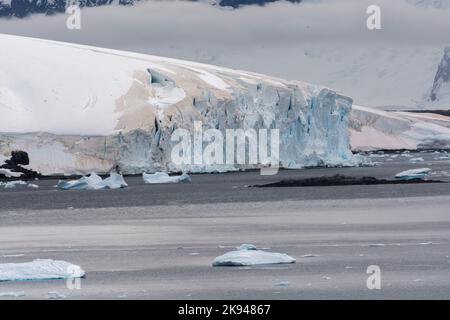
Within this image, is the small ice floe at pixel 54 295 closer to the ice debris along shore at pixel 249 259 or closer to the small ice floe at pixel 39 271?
the small ice floe at pixel 39 271

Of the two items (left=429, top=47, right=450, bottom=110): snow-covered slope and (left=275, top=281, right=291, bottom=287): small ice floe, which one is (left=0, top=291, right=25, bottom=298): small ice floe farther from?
(left=429, top=47, right=450, bottom=110): snow-covered slope

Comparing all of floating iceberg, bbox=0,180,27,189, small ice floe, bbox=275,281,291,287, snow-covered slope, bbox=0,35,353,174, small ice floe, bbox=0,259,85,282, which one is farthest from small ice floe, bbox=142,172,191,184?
small ice floe, bbox=275,281,291,287

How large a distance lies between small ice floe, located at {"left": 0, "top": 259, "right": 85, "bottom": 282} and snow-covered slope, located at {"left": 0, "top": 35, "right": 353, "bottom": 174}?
3049 cm

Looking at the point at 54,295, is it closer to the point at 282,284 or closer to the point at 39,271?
the point at 39,271

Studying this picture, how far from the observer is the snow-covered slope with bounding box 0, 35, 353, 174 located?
→ 49.1 metres

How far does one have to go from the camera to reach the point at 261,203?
3619 cm

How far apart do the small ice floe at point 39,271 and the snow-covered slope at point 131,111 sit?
3049cm

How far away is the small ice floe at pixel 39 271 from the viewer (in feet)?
54.7

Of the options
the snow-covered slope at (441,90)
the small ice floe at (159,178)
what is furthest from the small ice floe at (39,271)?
the snow-covered slope at (441,90)

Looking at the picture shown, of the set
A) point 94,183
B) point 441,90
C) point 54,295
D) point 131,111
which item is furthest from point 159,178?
point 441,90

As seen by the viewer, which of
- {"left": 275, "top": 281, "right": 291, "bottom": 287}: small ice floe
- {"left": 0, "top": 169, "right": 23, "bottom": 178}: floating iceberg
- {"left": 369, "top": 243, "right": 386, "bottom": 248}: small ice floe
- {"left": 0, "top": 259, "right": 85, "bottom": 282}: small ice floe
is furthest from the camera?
{"left": 0, "top": 169, "right": 23, "bottom": 178}: floating iceberg

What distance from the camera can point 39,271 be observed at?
661 inches
